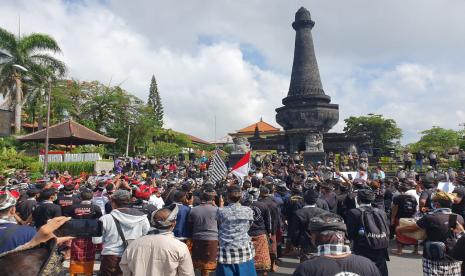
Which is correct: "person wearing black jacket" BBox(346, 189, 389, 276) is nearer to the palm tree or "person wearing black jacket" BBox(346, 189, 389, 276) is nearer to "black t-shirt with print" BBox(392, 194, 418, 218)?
"black t-shirt with print" BBox(392, 194, 418, 218)

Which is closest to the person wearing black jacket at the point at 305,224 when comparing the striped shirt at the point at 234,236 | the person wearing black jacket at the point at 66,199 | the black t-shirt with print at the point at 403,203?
the striped shirt at the point at 234,236

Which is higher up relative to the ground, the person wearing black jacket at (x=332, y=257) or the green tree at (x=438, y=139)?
the green tree at (x=438, y=139)

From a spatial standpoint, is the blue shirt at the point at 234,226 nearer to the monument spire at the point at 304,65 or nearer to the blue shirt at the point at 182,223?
the blue shirt at the point at 182,223

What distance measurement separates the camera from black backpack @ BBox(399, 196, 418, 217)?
812 cm

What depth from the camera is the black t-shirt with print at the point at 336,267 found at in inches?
103

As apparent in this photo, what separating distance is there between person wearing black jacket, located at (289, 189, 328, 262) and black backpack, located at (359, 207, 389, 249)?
1.49m

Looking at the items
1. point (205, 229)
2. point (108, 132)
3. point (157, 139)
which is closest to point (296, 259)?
point (205, 229)

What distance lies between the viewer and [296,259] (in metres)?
8.88

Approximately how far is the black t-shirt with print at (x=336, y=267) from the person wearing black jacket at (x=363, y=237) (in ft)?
8.12

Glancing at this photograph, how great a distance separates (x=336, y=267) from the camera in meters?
2.64

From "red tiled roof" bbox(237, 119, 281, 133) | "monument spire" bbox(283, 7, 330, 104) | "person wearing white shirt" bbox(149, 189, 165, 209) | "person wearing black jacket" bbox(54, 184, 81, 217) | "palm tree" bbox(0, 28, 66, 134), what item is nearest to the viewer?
"person wearing black jacket" bbox(54, 184, 81, 217)

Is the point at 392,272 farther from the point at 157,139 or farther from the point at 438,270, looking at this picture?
the point at 157,139

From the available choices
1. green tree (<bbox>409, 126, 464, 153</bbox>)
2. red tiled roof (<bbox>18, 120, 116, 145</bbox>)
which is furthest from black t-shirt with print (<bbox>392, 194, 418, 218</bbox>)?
green tree (<bbox>409, 126, 464, 153</bbox>)

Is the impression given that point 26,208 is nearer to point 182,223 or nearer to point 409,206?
point 182,223
